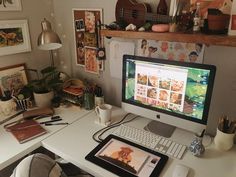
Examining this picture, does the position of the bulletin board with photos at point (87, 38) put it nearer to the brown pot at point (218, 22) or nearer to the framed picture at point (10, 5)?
the framed picture at point (10, 5)

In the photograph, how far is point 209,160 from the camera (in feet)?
3.38

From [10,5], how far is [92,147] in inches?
46.5

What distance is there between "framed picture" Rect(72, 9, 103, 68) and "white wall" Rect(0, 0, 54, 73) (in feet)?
1.00

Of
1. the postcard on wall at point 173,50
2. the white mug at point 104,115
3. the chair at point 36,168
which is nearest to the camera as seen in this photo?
the chair at point 36,168

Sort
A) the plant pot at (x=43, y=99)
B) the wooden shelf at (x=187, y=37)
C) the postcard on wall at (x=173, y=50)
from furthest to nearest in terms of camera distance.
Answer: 1. the plant pot at (x=43, y=99)
2. the postcard on wall at (x=173, y=50)
3. the wooden shelf at (x=187, y=37)

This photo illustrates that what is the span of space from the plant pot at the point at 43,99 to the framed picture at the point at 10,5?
0.64 meters

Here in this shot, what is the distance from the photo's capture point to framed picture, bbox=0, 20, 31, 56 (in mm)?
1504

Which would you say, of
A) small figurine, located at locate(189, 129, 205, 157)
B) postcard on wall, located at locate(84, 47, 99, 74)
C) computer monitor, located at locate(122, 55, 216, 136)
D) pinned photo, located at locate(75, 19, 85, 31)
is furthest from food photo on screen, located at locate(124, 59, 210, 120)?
pinned photo, located at locate(75, 19, 85, 31)

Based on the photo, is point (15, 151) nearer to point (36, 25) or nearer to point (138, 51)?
point (138, 51)

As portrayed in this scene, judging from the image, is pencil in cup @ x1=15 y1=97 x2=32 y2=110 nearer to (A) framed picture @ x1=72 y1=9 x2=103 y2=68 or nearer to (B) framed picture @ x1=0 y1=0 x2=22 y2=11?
(A) framed picture @ x1=72 y1=9 x2=103 y2=68

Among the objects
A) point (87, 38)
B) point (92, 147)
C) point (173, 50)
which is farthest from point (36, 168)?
point (87, 38)

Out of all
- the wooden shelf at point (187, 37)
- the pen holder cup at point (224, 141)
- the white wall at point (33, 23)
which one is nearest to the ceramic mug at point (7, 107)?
the white wall at point (33, 23)

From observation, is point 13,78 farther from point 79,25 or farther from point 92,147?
point 92,147

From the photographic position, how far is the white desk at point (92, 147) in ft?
3.15
